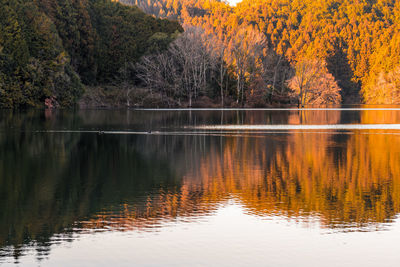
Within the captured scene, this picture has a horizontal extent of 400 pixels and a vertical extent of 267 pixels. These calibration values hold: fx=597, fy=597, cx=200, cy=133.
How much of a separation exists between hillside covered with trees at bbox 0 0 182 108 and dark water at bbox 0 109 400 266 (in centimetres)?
5228

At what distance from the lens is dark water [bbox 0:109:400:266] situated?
902cm

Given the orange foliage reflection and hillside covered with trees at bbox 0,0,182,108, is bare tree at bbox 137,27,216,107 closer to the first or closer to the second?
hillside covered with trees at bbox 0,0,182,108

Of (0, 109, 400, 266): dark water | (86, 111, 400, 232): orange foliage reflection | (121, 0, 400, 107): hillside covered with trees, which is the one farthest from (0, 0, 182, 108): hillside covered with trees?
(86, 111, 400, 232): orange foliage reflection

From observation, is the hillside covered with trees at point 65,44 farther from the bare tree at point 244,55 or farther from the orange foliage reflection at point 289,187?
the orange foliage reflection at point 289,187

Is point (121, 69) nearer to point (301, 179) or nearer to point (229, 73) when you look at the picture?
point (229, 73)

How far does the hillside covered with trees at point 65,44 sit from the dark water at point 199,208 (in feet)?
172

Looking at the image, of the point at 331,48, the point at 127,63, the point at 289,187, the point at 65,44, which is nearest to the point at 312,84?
the point at 127,63

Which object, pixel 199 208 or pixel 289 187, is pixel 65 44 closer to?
pixel 289 187

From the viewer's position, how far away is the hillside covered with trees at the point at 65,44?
240ft

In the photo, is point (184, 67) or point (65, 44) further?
point (184, 67)

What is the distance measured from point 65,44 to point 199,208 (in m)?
80.6

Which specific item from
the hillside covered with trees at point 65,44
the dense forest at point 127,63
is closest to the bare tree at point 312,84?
the dense forest at point 127,63

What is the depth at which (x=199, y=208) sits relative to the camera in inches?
484

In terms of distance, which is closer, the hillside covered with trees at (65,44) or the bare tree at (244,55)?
the hillside covered with trees at (65,44)
